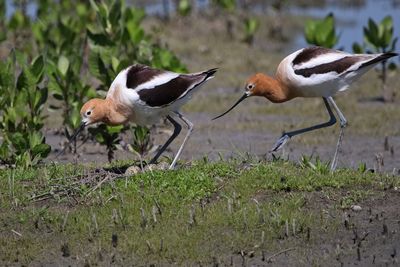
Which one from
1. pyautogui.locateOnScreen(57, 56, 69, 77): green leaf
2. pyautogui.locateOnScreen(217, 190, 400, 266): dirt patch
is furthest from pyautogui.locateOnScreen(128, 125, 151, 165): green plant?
pyautogui.locateOnScreen(217, 190, 400, 266): dirt patch

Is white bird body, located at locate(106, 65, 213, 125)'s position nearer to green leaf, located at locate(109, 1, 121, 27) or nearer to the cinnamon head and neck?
the cinnamon head and neck

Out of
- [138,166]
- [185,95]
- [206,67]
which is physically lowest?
[206,67]

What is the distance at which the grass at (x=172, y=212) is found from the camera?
590 cm

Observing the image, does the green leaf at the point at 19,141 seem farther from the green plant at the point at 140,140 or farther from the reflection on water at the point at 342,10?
the reflection on water at the point at 342,10

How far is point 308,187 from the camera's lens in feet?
21.7

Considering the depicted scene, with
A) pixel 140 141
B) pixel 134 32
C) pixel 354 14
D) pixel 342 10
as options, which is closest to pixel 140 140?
pixel 140 141

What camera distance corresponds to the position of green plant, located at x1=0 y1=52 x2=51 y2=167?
770cm

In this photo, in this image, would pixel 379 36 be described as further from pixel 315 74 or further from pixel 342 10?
pixel 342 10

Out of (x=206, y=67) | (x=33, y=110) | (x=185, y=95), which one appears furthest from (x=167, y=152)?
(x=206, y=67)

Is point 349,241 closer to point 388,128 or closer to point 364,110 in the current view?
point 388,128

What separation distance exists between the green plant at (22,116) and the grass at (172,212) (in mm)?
579

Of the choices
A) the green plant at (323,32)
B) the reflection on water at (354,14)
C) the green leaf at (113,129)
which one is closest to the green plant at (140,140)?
the green leaf at (113,129)

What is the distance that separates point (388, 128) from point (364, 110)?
3.56ft

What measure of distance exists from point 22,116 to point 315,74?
2712mm
